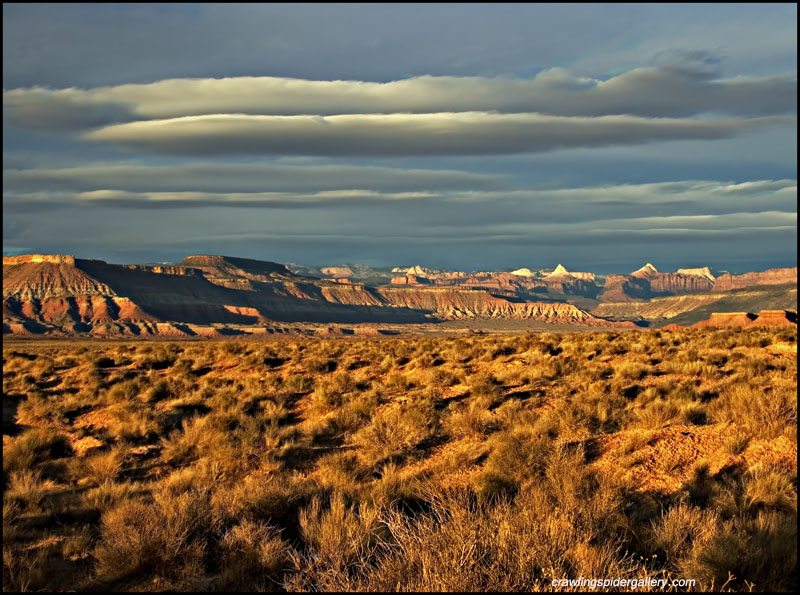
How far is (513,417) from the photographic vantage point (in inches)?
640

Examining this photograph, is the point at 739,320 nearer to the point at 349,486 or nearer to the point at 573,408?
the point at 573,408

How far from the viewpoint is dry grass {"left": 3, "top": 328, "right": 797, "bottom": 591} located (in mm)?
6977

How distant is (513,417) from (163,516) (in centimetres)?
993

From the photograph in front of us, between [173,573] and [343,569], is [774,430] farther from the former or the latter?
[173,573]

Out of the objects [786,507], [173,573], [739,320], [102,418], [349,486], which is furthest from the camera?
[739,320]

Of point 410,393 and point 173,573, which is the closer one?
point 173,573

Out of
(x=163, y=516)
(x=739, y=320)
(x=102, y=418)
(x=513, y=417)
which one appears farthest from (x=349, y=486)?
Result: (x=739, y=320)

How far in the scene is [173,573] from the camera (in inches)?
301

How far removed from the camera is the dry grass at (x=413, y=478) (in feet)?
22.9

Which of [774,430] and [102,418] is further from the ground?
[774,430]

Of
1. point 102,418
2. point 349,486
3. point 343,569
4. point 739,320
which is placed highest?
point 343,569

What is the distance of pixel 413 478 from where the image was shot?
38.5 feet

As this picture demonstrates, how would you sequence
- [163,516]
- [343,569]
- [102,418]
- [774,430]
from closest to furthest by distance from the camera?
[343,569] → [163,516] → [774,430] → [102,418]

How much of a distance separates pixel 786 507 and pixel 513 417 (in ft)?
24.3
